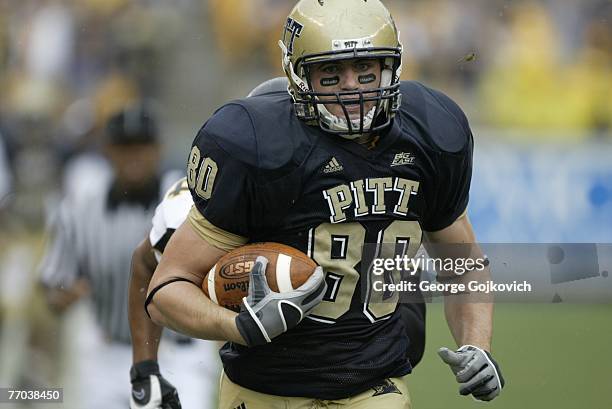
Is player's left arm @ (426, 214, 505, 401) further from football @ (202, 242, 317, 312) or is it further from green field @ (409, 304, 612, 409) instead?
green field @ (409, 304, 612, 409)

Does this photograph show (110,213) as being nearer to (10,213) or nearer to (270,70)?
(10,213)

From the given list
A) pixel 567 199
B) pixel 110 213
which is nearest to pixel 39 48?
pixel 110 213

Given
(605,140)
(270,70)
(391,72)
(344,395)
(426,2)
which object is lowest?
(344,395)

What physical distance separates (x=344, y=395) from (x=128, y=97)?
523 centimetres

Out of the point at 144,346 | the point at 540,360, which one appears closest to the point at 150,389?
the point at 144,346

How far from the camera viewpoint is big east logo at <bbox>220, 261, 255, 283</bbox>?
3107 millimetres

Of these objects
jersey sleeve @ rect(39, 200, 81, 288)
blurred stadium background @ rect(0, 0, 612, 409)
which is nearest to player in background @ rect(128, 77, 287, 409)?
jersey sleeve @ rect(39, 200, 81, 288)

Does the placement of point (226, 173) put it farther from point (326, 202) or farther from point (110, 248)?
point (110, 248)

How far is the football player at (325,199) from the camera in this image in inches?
125

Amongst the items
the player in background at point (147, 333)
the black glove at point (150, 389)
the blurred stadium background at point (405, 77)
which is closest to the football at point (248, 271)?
the player in background at point (147, 333)

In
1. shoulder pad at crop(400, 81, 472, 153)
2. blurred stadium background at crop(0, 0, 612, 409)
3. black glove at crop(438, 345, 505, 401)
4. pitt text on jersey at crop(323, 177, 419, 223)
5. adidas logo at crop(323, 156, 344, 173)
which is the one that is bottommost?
black glove at crop(438, 345, 505, 401)

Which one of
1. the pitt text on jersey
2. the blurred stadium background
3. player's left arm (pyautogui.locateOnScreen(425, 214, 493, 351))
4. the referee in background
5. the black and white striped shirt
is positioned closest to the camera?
the pitt text on jersey

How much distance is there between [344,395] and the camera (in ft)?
10.8

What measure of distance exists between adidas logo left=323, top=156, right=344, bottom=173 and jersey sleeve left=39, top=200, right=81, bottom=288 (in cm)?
324
